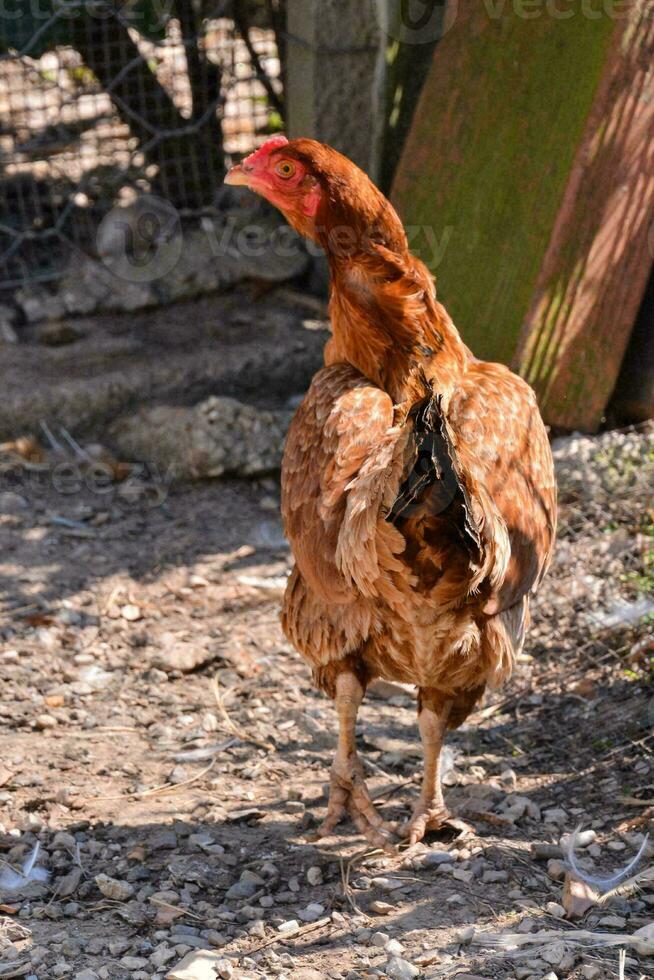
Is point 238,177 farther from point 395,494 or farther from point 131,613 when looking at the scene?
point 131,613

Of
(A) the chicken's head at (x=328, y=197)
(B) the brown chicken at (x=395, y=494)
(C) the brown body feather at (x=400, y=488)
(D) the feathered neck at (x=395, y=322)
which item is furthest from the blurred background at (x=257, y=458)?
(A) the chicken's head at (x=328, y=197)

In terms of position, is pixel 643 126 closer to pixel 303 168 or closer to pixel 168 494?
pixel 303 168

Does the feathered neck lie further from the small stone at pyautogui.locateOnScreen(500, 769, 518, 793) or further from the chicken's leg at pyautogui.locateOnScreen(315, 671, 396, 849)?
the small stone at pyautogui.locateOnScreen(500, 769, 518, 793)

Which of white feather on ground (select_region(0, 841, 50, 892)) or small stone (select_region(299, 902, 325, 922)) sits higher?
white feather on ground (select_region(0, 841, 50, 892))

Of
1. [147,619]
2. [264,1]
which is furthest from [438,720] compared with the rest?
[264,1]

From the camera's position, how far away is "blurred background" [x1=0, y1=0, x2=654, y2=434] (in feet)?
14.1

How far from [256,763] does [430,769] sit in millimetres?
566

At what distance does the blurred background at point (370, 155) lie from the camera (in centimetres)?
429

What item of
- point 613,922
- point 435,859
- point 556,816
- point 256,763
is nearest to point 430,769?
point 435,859

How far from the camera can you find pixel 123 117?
5.61 m

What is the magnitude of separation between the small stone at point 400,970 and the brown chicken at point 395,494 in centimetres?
57

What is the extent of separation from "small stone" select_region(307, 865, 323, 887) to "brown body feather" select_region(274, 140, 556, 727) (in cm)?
46

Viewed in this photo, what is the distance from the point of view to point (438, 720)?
302 cm

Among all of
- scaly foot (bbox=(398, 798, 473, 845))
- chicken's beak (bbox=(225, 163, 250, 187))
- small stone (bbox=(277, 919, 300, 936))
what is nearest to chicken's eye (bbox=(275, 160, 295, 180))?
chicken's beak (bbox=(225, 163, 250, 187))
